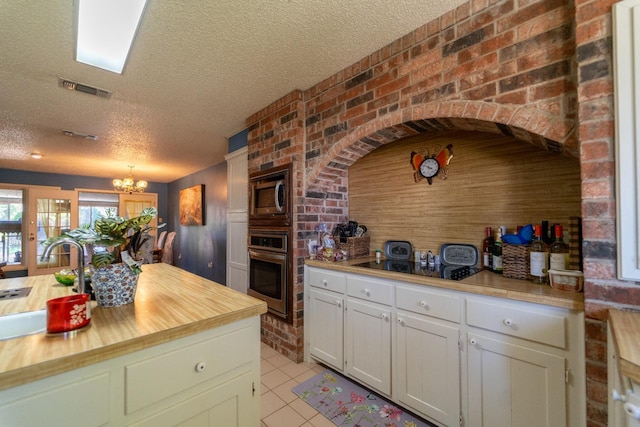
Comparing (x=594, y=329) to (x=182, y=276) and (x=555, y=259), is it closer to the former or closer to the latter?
(x=555, y=259)

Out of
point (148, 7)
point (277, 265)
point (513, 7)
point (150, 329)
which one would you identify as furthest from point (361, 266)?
point (148, 7)

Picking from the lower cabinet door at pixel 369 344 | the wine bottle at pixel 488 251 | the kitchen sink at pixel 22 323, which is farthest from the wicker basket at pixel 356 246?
the kitchen sink at pixel 22 323

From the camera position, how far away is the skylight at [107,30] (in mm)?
1445

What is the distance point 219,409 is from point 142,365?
36cm

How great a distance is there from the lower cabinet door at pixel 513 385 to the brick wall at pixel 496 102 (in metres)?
0.13

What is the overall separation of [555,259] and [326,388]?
5.50ft

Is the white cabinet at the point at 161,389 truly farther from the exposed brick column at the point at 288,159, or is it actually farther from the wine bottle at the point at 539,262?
the wine bottle at the point at 539,262

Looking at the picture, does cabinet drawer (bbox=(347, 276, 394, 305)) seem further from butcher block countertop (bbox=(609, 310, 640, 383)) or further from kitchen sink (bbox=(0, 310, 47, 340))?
kitchen sink (bbox=(0, 310, 47, 340))

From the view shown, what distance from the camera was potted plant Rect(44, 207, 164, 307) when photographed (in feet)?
3.70

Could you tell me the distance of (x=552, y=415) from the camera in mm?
1179

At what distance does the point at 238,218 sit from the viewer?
328 centimetres

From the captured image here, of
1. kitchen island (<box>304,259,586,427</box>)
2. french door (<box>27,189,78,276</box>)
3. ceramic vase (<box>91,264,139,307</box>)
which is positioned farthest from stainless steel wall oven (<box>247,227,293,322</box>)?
french door (<box>27,189,78,276</box>)

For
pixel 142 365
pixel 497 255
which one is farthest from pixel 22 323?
pixel 497 255

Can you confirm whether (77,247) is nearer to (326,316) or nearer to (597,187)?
(326,316)
